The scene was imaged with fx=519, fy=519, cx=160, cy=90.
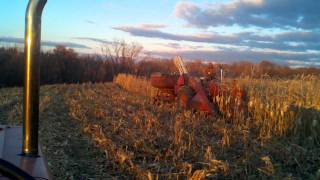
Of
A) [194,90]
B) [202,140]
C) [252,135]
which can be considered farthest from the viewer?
[194,90]

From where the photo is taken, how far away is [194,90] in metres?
13.1

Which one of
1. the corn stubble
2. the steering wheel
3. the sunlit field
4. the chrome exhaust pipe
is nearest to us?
the steering wheel

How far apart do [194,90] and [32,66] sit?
11.0 meters

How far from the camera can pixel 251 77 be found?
12.5 metres

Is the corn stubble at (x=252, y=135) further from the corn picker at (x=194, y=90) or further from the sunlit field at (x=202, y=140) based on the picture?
the corn picker at (x=194, y=90)

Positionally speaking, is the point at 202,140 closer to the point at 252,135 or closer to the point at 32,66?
the point at 252,135

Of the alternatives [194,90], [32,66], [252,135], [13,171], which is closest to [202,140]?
[252,135]

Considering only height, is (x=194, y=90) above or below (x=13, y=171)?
below

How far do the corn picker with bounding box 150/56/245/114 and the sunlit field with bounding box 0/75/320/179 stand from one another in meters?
0.19

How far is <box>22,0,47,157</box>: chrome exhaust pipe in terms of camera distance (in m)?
2.17

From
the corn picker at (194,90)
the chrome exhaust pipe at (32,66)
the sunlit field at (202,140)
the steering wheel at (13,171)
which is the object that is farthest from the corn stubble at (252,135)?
the steering wheel at (13,171)

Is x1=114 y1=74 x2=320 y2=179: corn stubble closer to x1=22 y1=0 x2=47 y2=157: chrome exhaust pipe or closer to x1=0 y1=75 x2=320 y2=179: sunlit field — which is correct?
x1=0 y1=75 x2=320 y2=179: sunlit field

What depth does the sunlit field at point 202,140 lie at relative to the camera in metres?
6.39

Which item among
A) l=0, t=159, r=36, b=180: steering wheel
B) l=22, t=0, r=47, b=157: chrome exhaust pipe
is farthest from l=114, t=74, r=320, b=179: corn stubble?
l=0, t=159, r=36, b=180: steering wheel
